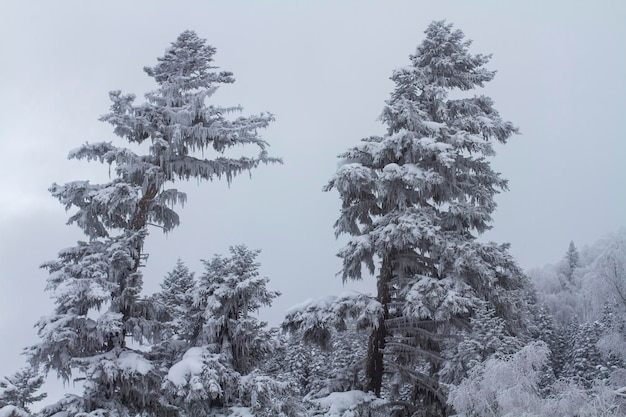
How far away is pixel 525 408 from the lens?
33.6 feet

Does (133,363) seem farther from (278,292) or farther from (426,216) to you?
(426,216)

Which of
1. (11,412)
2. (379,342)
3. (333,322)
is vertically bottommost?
(11,412)

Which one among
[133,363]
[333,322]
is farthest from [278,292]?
[133,363]

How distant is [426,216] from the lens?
15344 mm

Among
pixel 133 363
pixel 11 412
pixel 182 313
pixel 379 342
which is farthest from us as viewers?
pixel 182 313

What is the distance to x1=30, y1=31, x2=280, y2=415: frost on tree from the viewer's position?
13188 mm

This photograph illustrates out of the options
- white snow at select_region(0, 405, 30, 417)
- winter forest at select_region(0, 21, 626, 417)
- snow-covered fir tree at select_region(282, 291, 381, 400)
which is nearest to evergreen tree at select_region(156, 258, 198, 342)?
winter forest at select_region(0, 21, 626, 417)

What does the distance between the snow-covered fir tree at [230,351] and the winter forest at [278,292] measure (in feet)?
0.16

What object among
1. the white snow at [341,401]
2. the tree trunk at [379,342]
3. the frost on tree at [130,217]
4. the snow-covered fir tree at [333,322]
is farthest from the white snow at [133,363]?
the tree trunk at [379,342]

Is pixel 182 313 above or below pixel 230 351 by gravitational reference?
above

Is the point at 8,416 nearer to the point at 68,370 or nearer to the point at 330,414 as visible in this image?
the point at 68,370

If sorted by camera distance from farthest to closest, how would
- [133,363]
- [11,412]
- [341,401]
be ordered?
[341,401]
[133,363]
[11,412]

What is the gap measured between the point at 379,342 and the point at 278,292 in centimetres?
331

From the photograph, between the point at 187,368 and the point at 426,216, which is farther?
the point at 426,216
